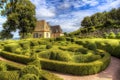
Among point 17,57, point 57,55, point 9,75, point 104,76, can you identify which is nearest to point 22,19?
point 17,57

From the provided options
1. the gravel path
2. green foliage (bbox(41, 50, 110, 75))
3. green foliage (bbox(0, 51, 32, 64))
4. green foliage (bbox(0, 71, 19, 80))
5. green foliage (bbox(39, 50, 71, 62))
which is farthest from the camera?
green foliage (bbox(0, 51, 32, 64))

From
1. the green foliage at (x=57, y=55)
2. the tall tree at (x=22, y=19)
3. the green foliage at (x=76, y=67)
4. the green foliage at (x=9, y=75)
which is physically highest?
the tall tree at (x=22, y=19)

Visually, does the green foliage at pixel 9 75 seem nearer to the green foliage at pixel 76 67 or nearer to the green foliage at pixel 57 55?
the green foliage at pixel 76 67

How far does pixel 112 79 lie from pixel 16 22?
34904 mm

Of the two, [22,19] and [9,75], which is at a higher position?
[22,19]

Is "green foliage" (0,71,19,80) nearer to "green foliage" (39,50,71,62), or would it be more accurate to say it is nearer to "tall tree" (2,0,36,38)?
"green foliage" (39,50,71,62)

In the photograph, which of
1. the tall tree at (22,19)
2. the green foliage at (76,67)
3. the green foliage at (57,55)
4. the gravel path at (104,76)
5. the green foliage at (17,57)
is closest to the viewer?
the gravel path at (104,76)

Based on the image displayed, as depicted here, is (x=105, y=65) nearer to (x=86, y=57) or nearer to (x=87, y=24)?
(x=86, y=57)

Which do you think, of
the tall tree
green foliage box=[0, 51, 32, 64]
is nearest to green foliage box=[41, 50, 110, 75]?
green foliage box=[0, 51, 32, 64]

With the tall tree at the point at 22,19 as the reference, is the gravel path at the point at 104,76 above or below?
below

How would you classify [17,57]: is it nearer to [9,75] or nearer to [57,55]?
[57,55]

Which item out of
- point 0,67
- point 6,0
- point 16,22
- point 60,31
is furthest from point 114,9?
point 0,67

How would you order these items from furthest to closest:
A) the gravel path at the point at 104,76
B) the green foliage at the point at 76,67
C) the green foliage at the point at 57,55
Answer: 1. the green foliage at the point at 57,55
2. the green foliage at the point at 76,67
3. the gravel path at the point at 104,76

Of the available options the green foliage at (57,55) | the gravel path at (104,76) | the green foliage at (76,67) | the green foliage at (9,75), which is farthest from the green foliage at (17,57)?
the green foliage at (9,75)
